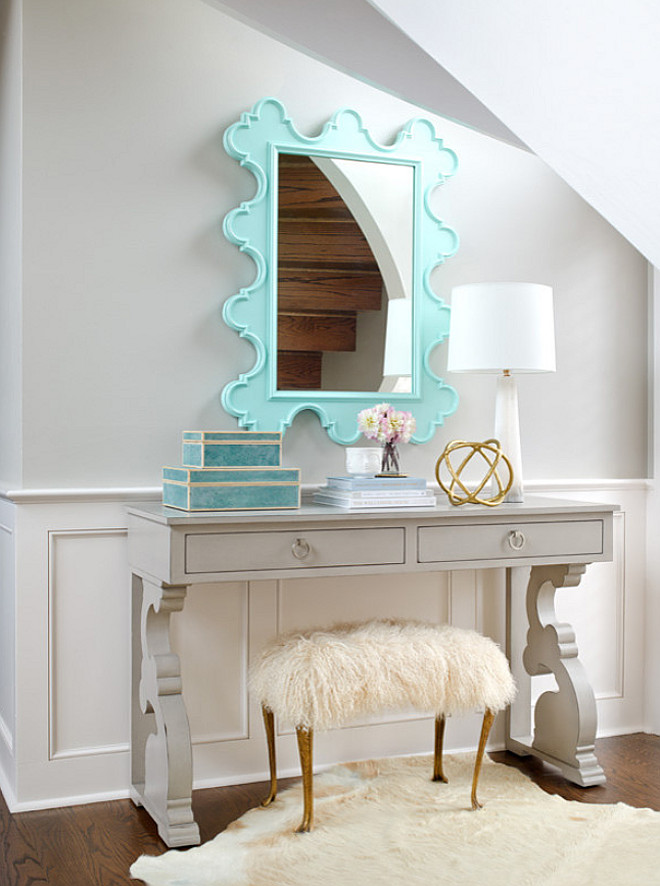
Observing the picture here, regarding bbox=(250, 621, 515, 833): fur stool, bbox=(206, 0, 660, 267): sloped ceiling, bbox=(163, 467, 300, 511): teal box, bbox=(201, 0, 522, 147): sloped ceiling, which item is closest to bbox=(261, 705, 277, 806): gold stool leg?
bbox=(250, 621, 515, 833): fur stool

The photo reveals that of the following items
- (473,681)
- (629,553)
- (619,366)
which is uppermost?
(619,366)

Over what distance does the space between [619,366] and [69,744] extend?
2197mm

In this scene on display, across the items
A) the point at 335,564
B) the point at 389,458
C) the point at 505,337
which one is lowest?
the point at 335,564

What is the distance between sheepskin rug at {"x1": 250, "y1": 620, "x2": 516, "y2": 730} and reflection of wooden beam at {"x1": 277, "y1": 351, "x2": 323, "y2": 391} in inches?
29.8

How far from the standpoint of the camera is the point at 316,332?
278 centimetres

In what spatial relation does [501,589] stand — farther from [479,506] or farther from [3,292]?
[3,292]

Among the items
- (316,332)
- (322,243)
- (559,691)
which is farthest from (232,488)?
(559,691)

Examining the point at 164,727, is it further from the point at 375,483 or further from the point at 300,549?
the point at 375,483

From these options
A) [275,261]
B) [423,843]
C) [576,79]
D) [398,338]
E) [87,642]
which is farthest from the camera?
[398,338]

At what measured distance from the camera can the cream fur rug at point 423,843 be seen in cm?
206

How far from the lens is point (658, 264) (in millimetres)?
453

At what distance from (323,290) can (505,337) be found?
1.85 feet

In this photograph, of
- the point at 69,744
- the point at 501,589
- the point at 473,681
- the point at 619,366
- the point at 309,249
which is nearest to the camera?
the point at 473,681

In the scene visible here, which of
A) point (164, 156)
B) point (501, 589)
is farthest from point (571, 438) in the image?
point (164, 156)
